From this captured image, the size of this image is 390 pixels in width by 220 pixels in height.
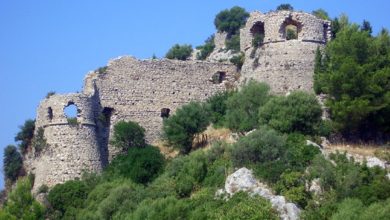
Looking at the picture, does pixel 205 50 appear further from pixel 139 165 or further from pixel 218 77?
pixel 139 165

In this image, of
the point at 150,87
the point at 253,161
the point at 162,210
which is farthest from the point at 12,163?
the point at 253,161

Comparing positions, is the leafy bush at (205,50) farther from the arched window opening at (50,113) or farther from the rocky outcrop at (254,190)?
the rocky outcrop at (254,190)

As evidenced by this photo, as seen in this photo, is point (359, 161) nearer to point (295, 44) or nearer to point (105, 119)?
point (295, 44)

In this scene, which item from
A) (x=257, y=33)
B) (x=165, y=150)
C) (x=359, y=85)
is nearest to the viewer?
(x=359, y=85)

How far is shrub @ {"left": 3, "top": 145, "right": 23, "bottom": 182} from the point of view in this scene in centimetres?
3944

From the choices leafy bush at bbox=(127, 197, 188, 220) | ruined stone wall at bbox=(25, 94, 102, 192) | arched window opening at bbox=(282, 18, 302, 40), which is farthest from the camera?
arched window opening at bbox=(282, 18, 302, 40)

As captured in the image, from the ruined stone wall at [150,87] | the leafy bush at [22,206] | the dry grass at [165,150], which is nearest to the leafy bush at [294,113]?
the dry grass at [165,150]

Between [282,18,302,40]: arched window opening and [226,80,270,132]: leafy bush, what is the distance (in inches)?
136

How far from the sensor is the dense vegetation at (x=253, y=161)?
30.6m

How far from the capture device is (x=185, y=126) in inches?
1501

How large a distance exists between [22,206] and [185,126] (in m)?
7.28

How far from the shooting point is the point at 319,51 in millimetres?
38844

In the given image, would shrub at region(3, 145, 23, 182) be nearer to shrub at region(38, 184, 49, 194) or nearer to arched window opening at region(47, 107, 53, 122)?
arched window opening at region(47, 107, 53, 122)

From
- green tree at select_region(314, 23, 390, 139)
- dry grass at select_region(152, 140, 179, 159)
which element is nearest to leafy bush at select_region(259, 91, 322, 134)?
green tree at select_region(314, 23, 390, 139)
